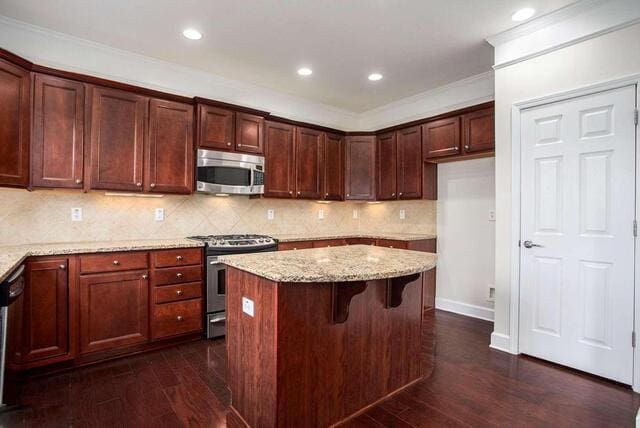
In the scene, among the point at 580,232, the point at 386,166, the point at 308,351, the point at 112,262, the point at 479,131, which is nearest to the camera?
the point at 308,351

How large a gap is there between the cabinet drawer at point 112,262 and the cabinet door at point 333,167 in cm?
244

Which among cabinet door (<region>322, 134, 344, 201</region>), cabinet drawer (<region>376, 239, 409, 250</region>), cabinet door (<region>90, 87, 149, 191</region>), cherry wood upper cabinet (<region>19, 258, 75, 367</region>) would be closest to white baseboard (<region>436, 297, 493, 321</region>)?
cabinet drawer (<region>376, 239, 409, 250</region>)

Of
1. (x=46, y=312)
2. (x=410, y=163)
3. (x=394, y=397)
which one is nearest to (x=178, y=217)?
(x=46, y=312)

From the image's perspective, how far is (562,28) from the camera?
8.62 ft

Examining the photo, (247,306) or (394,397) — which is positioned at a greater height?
(247,306)

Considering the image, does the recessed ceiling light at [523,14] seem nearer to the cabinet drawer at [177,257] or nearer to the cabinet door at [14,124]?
the cabinet drawer at [177,257]

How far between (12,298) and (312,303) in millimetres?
1659

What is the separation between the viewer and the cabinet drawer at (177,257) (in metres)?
2.93

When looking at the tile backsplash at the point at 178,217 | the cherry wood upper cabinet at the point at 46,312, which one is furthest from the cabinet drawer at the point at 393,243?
the cherry wood upper cabinet at the point at 46,312

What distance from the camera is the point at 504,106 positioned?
2988 millimetres

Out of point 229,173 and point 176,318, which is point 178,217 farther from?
point 176,318

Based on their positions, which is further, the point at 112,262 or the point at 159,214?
the point at 159,214

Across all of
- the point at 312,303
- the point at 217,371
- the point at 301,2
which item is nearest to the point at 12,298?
the point at 217,371

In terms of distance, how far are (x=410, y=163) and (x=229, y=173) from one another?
7.58 feet
